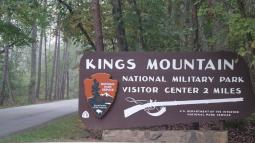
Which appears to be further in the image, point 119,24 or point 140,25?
point 140,25

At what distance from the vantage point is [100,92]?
39.2ft

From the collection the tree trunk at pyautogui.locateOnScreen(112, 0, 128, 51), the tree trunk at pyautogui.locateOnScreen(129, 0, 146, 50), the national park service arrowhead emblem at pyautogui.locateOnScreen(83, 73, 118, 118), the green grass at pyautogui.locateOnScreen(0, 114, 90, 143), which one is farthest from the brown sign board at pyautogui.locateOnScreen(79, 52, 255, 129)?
the tree trunk at pyautogui.locateOnScreen(129, 0, 146, 50)

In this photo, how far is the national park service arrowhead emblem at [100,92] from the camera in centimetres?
1196

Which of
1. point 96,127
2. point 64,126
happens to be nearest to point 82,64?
point 96,127

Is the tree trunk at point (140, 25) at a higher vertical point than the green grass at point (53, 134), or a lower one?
higher

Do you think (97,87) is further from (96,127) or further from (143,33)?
(143,33)

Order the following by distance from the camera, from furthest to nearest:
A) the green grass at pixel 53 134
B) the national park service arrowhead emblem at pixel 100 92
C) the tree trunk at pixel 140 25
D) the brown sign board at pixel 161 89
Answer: the tree trunk at pixel 140 25, the green grass at pixel 53 134, the national park service arrowhead emblem at pixel 100 92, the brown sign board at pixel 161 89

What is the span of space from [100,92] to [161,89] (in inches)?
55.5

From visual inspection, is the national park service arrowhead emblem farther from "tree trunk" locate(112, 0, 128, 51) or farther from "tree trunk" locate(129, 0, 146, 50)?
"tree trunk" locate(129, 0, 146, 50)

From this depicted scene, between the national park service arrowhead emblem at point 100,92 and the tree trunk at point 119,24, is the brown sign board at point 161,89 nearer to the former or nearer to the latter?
the national park service arrowhead emblem at point 100,92

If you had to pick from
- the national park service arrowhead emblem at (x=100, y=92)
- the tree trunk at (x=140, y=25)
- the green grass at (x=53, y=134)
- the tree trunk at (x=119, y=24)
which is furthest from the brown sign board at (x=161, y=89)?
the tree trunk at (x=140, y=25)

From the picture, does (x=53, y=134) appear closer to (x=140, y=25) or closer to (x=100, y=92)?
(x=100, y=92)

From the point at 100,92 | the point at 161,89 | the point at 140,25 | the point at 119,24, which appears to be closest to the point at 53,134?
the point at 119,24

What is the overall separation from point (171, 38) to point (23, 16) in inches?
407
